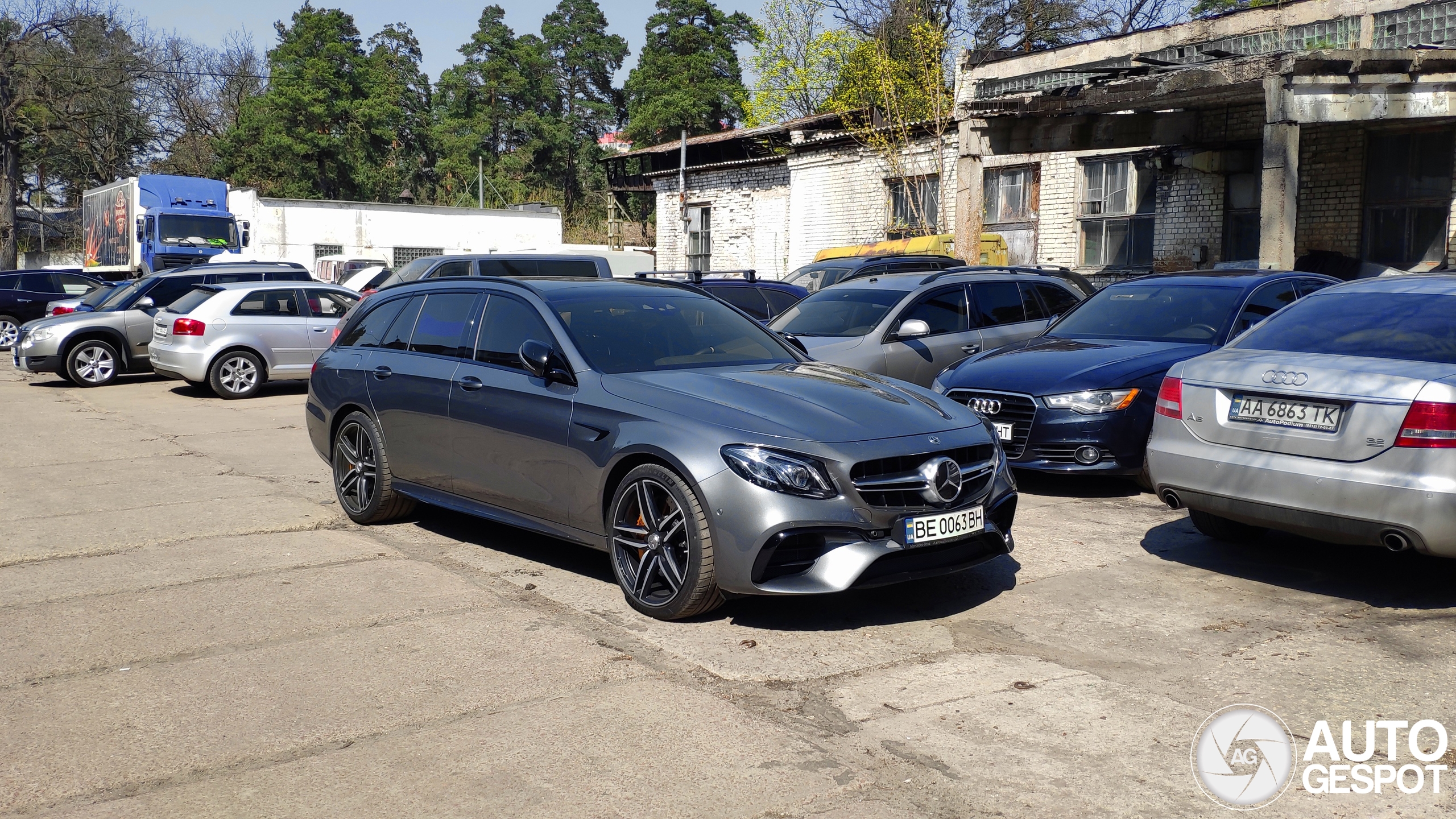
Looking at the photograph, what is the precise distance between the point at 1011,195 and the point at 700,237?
14498 millimetres

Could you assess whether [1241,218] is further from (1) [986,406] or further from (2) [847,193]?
(1) [986,406]

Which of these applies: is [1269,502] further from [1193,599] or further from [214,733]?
[214,733]

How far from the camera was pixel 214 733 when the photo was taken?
4.19m

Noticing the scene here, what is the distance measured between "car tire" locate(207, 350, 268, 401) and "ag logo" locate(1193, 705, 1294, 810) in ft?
47.6

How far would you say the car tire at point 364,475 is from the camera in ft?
24.4

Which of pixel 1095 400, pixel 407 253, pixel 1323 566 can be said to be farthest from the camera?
pixel 407 253

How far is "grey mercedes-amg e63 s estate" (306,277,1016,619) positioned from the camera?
205 inches

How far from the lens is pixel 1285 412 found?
5902mm

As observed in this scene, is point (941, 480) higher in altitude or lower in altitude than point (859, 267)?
lower

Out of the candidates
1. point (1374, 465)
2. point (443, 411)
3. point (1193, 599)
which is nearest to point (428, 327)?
point (443, 411)

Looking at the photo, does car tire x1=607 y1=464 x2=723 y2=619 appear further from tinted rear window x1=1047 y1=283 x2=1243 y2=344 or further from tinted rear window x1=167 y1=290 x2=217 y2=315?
tinted rear window x1=167 y1=290 x2=217 y2=315

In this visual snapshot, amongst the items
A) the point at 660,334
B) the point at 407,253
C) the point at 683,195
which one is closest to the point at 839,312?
the point at 660,334

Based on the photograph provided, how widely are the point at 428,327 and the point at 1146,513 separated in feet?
16.0

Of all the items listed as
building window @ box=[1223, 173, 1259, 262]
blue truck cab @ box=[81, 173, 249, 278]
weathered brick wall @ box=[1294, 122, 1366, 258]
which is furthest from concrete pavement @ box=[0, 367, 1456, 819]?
blue truck cab @ box=[81, 173, 249, 278]
